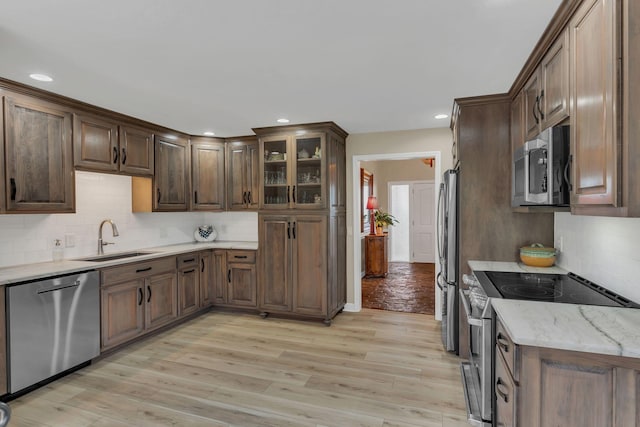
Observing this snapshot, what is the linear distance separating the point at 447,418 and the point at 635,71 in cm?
218

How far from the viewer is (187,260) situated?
4.17m

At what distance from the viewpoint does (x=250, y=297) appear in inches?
174

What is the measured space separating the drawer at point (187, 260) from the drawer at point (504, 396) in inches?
136

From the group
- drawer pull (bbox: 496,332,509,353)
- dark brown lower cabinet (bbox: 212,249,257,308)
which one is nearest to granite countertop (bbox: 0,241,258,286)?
dark brown lower cabinet (bbox: 212,249,257,308)

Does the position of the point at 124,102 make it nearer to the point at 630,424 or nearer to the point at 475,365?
the point at 475,365

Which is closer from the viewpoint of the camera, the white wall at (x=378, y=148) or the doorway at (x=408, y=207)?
the white wall at (x=378, y=148)

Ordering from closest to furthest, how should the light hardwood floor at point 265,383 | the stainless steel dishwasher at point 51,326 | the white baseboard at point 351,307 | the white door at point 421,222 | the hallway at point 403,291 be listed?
1. the light hardwood floor at point 265,383
2. the stainless steel dishwasher at point 51,326
3. the white baseboard at point 351,307
4. the hallway at point 403,291
5. the white door at point 421,222

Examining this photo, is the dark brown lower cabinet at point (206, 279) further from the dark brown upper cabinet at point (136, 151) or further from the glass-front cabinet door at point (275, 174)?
the dark brown upper cabinet at point (136, 151)

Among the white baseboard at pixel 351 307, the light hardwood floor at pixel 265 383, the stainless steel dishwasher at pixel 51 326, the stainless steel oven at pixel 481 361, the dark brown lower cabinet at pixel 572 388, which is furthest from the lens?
the white baseboard at pixel 351 307

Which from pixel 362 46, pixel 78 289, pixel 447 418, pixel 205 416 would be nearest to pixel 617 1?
pixel 362 46

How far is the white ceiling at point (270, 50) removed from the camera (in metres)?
1.70

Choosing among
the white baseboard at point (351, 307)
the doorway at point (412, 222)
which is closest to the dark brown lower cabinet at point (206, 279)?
the white baseboard at point (351, 307)

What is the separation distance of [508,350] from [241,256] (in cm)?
348

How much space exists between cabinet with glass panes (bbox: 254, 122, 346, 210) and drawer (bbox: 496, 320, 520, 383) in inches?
98.5
